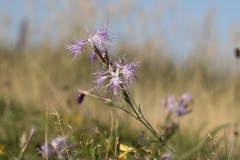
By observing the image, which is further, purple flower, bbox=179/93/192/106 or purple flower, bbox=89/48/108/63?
purple flower, bbox=179/93/192/106

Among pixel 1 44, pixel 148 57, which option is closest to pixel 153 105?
pixel 148 57

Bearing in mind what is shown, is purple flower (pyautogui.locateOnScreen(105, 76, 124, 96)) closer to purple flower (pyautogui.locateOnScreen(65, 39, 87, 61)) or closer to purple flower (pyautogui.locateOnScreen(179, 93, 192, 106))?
purple flower (pyautogui.locateOnScreen(65, 39, 87, 61))

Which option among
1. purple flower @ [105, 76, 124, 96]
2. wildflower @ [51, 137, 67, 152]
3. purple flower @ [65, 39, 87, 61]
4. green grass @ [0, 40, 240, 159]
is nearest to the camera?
purple flower @ [105, 76, 124, 96]

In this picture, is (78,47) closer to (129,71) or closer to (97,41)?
(97,41)

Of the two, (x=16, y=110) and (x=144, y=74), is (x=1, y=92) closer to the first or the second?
(x=16, y=110)

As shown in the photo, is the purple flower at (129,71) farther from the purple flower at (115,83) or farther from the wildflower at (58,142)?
the wildflower at (58,142)

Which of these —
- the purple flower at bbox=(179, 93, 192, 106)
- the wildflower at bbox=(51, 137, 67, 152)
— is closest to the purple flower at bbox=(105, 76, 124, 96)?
the wildflower at bbox=(51, 137, 67, 152)

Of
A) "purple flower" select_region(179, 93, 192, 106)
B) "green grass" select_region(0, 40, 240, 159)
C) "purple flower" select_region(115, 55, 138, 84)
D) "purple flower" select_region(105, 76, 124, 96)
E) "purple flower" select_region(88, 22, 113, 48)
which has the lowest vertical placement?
"green grass" select_region(0, 40, 240, 159)

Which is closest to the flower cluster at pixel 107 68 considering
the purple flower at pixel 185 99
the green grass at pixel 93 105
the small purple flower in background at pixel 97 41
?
the small purple flower in background at pixel 97 41
